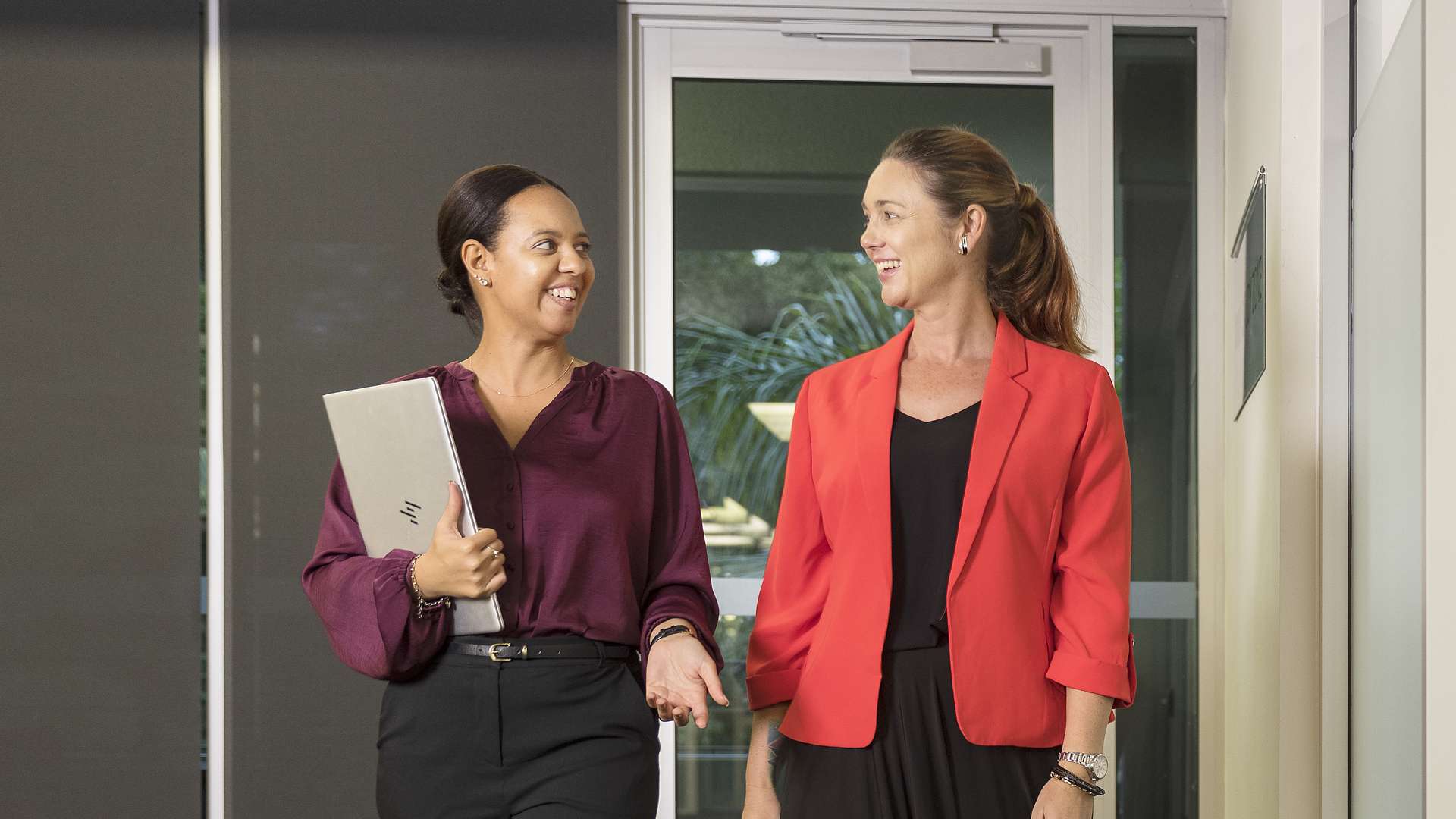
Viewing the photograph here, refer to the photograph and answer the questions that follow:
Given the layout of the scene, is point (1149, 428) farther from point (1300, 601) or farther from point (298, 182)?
point (298, 182)

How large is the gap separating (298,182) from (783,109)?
1347 millimetres

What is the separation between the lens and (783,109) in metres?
3.92

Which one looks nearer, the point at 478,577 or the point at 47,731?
the point at 478,577

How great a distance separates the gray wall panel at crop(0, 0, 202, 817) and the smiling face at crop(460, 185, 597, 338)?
205 centimetres

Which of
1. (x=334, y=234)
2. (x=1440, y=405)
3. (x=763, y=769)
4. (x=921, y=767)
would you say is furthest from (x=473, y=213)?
(x=334, y=234)

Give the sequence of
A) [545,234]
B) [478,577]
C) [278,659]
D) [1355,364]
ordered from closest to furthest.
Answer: [478,577] < [545,234] < [1355,364] < [278,659]

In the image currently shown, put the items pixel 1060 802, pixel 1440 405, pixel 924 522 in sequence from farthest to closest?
pixel 924 522 → pixel 1060 802 → pixel 1440 405

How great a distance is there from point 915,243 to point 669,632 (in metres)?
0.64

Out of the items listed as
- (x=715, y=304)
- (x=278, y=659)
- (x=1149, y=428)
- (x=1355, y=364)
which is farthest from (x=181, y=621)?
(x=1355, y=364)

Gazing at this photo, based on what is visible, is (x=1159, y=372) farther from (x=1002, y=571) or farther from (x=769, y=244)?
(x=1002, y=571)

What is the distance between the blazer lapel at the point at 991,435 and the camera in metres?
1.82

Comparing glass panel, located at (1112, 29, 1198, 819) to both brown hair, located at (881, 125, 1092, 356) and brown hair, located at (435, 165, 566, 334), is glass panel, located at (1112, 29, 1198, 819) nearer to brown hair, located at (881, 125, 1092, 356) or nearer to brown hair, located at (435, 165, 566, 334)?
brown hair, located at (881, 125, 1092, 356)

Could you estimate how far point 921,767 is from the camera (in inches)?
72.1

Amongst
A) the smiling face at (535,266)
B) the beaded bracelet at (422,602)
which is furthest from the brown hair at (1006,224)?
the beaded bracelet at (422,602)
